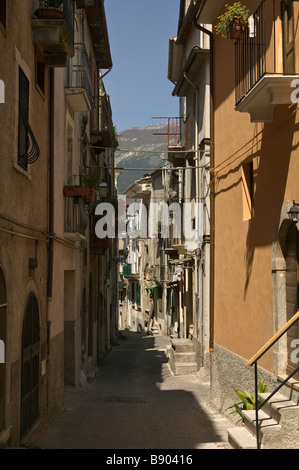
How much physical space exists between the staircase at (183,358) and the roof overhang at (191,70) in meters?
8.97

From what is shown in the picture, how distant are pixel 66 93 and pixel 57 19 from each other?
4.30 meters

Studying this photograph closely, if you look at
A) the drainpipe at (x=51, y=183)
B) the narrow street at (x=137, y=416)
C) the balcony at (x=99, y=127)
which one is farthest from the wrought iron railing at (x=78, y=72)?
the narrow street at (x=137, y=416)

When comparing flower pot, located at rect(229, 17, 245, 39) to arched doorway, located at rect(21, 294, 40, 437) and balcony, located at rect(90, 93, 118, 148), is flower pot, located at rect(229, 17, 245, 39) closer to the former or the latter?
arched doorway, located at rect(21, 294, 40, 437)

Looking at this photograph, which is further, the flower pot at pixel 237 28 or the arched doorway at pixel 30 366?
the flower pot at pixel 237 28

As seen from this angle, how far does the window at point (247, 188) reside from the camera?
12.1 metres

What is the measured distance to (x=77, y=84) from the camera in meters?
16.9

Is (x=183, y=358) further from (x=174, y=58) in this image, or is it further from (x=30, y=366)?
(x=174, y=58)

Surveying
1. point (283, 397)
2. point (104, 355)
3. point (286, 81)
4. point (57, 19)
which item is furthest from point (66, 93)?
point (104, 355)

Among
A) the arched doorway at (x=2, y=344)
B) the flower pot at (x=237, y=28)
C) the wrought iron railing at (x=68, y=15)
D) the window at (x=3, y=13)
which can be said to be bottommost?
the arched doorway at (x=2, y=344)

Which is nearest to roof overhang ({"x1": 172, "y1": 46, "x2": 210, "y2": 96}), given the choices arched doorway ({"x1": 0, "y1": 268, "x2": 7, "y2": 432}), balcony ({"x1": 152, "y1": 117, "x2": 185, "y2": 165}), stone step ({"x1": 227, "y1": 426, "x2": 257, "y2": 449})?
balcony ({"x1": 152, "y1": 117, "x2": 185, "y2": 165})

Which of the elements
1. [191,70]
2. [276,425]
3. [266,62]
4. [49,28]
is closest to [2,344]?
[276,425]

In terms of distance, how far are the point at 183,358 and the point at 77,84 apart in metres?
9.80

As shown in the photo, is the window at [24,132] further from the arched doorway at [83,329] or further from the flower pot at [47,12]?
the arched doorway at [83,329]
